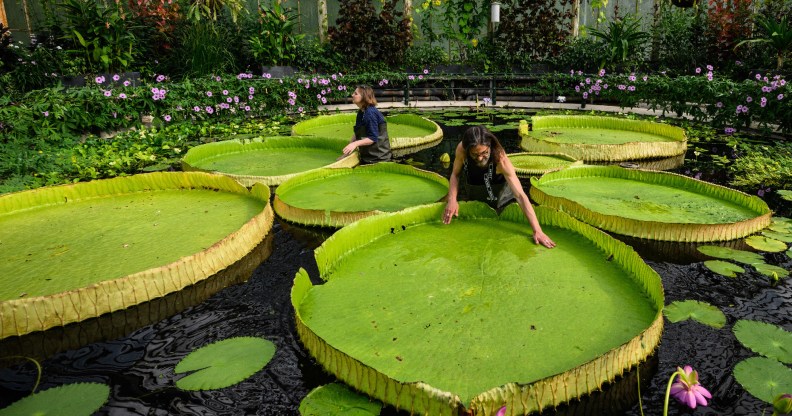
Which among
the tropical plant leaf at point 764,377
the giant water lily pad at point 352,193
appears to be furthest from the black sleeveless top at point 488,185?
the tropical plant leaf at point 764,377

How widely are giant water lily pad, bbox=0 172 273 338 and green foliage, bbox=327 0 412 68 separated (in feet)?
29.5

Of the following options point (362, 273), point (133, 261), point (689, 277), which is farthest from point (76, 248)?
point (689, 277)

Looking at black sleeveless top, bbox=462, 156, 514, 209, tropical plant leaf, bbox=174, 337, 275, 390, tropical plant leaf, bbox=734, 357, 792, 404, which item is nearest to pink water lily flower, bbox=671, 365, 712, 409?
tropical plant leaf, bbox=734, 357, 792, 404

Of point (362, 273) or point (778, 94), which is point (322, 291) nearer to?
point (362, 273)

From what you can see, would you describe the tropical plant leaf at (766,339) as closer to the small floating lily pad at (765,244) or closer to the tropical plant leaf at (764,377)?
the tropical plant leaf at (764,377)

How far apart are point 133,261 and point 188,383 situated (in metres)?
1.24

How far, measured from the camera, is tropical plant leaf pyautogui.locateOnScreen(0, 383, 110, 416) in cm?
199

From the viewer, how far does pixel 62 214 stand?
395 centimetres

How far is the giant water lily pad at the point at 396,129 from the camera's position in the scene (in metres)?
7.08

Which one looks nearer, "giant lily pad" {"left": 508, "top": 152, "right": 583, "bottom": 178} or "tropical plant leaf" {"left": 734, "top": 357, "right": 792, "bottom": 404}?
"tropical plant leaf" {"left": 734, "top": 357, "right": 792, "bottom": 404}

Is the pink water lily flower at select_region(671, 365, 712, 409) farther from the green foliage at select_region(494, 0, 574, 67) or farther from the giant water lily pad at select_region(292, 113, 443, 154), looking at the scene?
the green foliage at select_region(494, 0, 574, 67)

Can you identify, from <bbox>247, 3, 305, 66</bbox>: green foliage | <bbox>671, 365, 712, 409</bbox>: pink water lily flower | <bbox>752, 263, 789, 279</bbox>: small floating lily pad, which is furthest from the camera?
<bbox>247, 3, 305, 66</bbox>: green foliage

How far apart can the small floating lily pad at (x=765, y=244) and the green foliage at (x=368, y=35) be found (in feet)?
34.5

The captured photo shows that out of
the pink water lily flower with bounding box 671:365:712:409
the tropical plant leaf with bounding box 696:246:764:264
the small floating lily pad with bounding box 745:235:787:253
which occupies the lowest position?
the tropical plant leaf with bounding box 696:246:764:264
